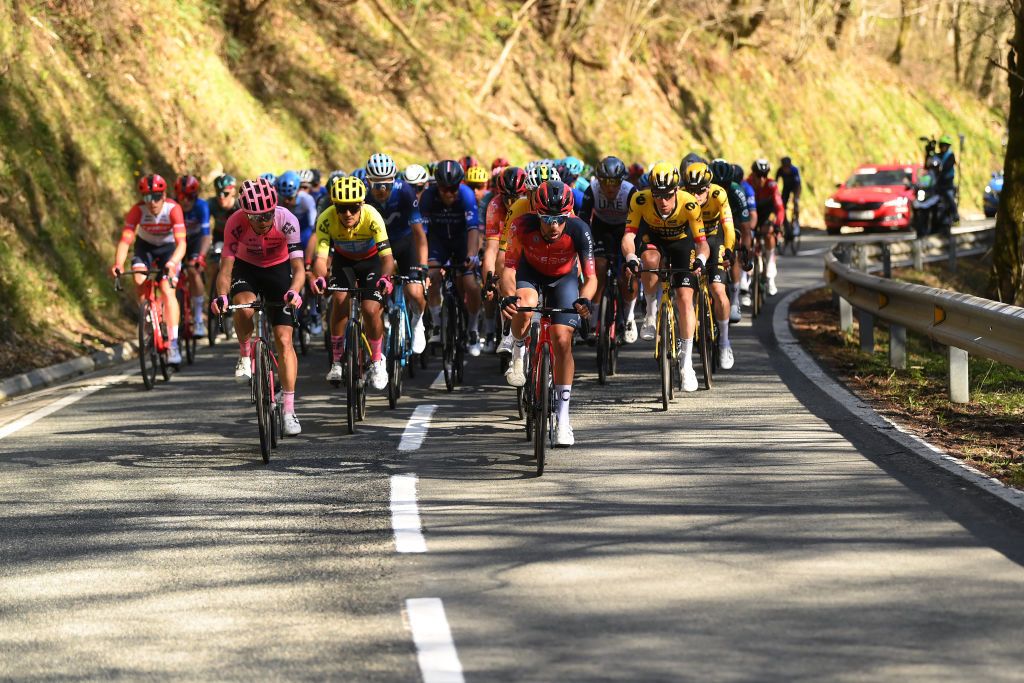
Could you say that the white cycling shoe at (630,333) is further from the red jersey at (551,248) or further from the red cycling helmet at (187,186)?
the red jersey at (551,248)

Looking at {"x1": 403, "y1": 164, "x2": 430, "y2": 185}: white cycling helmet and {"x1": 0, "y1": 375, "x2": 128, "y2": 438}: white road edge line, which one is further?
{"x1": 403, "y1": 164, "x2": 430, "y2": 185}: white cycling helmet

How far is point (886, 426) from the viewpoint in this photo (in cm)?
1136

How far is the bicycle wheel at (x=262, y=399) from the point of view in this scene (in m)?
10.5

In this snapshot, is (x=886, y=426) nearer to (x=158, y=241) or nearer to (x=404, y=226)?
(x=404, y=226)

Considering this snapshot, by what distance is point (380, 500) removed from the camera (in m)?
9.00

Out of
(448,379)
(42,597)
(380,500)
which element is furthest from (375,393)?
(42,597)

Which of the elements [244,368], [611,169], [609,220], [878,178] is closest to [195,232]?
[609,220]

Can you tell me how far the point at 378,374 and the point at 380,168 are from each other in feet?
7.56

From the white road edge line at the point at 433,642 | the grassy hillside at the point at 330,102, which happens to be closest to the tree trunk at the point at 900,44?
the grassy hillside at the point at 330,102

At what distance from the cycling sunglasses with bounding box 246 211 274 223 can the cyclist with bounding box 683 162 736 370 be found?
408cm

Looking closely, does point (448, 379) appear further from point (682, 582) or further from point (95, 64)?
point (95, 64)

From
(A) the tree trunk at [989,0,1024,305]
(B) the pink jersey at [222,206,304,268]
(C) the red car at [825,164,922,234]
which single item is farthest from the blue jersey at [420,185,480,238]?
(C) the red car at [825,164,922,234]

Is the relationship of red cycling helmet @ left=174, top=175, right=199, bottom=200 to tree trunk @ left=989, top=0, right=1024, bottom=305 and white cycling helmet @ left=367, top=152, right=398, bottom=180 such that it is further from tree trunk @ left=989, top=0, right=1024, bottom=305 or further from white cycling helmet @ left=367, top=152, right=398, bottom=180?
tree trunk @ left=989, top=0, right=1024, bottom=305

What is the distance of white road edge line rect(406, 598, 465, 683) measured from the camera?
5602 millimetres
